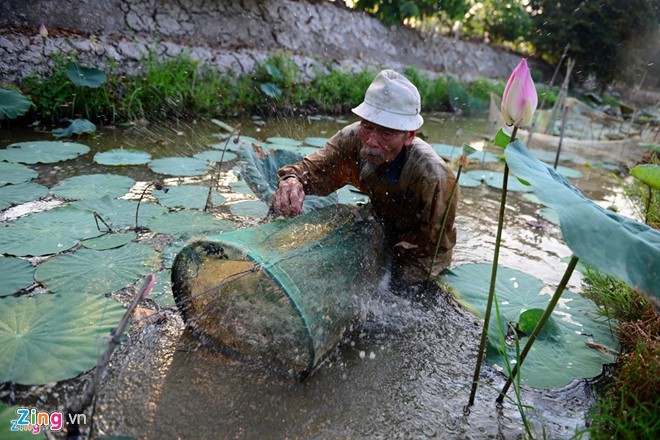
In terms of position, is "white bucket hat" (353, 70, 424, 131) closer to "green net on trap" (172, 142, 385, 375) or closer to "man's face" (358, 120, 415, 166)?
"man's face" (358, 120, 415, 166)

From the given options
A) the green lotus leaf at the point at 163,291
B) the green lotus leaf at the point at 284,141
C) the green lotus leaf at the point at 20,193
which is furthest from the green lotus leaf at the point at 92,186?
the green lotus leaf at the point at 284,141

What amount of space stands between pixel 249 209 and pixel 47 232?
1.33 meters

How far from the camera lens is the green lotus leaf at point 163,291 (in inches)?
80.3

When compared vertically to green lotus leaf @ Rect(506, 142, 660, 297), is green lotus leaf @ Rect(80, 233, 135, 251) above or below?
below

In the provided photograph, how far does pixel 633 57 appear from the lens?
730 inches

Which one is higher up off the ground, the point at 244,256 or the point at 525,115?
the point at 525,115

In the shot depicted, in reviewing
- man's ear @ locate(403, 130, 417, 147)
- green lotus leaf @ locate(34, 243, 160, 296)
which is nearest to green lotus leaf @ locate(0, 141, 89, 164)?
green lotus leaf @ locate(34, 243, 160, 296)

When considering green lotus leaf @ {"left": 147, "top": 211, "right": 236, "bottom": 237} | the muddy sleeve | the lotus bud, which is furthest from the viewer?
green lotus leaf @ {"left": 147, "top": 211, "right": 236, "bottom": 237}

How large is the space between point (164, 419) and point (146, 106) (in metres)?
4.85

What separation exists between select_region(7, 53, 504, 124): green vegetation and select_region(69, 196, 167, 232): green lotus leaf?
93.9 inches

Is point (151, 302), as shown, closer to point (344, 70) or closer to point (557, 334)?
point (557, 334)

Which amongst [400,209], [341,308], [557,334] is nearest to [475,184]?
[400,209]

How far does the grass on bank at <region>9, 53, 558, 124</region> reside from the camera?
15.8ft

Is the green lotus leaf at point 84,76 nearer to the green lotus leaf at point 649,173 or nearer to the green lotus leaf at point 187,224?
the green lotus leaf at point 187,224
